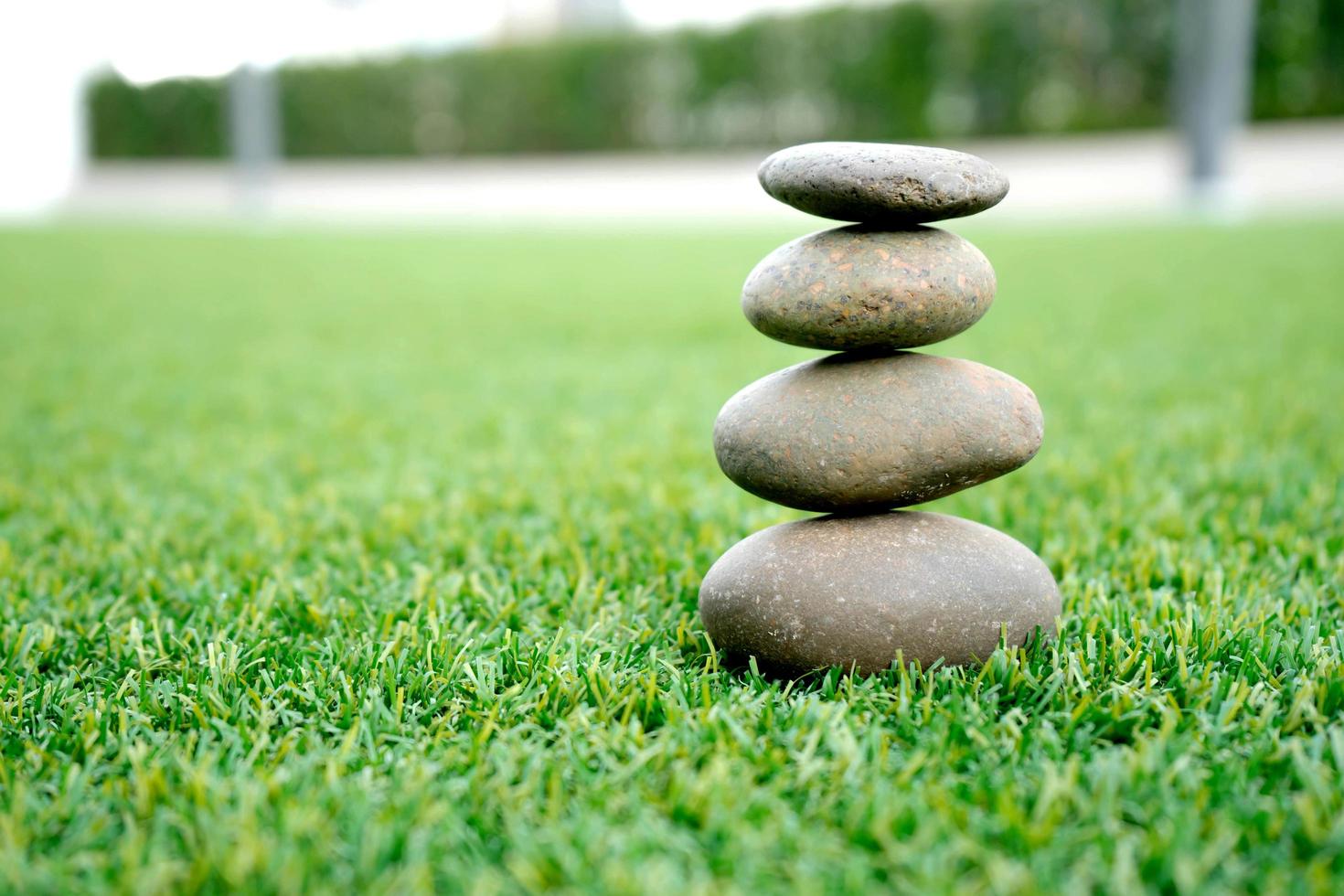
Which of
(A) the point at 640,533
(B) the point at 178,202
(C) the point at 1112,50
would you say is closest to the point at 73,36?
(B) the point at 178,202

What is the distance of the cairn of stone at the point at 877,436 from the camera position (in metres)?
2.03

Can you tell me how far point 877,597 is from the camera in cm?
203

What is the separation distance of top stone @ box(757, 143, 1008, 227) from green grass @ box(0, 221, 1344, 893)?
2.80 ft

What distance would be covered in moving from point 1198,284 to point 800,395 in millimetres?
7666

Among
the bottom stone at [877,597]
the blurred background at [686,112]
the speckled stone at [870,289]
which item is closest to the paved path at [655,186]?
the blurred background at [686,112]

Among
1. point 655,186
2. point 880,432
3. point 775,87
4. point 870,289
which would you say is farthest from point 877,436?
point 655,186

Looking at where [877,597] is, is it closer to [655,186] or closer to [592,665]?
[592,665]

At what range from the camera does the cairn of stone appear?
203 cm

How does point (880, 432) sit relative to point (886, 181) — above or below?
below

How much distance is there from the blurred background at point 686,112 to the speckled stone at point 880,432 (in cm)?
1579

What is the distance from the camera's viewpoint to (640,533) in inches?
121

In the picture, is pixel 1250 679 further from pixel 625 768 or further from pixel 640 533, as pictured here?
pixel 640 533

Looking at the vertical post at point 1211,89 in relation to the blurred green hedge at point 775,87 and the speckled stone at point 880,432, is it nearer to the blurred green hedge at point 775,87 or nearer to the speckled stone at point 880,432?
the blurred green hedge at point 775,87

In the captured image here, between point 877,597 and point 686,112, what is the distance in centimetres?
2631
